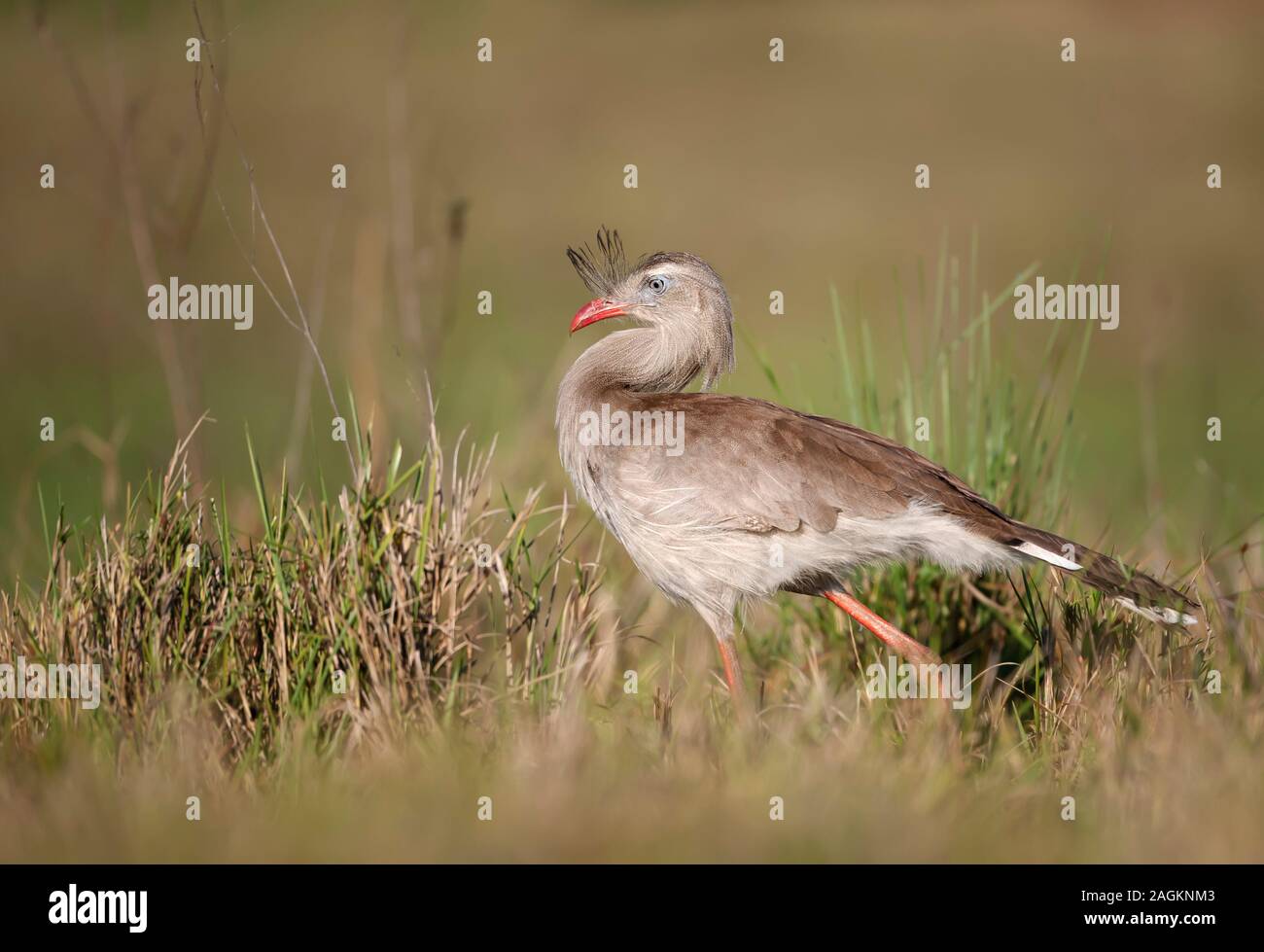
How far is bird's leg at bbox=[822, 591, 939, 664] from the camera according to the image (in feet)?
14.6

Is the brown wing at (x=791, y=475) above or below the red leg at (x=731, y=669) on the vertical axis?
above

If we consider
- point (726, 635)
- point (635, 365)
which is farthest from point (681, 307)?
point (726, 635)

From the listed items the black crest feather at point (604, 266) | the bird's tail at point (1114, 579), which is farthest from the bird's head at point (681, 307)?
the bird's tail at point (1114, 579)

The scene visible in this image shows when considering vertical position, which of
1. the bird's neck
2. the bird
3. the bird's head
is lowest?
the bird

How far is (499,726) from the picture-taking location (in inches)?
147

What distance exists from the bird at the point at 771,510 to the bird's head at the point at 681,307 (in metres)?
0.30

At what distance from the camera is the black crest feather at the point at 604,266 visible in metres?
5.20

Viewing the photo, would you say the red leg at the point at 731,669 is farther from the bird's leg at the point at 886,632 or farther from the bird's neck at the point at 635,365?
the bird's neck at the point at 635,365

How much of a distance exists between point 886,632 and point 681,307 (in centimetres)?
144

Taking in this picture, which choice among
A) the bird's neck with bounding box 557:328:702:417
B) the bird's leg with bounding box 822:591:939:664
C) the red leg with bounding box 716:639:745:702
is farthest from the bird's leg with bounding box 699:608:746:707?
the bird's neck with bounding box 557:328:702:417

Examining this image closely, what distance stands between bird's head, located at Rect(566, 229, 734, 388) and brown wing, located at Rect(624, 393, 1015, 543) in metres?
0.48

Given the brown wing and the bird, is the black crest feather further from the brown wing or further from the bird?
the brown wing

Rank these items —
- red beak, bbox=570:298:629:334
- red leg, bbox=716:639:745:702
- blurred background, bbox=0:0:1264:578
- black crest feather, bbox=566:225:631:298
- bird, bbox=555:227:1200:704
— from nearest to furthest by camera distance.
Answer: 1. bird, bbox=555:227:1200:704
2. red leg, bbox=716:639:745:702
3. red beak, bbox=570:298:629:334
4. black crest feather, bbox=566:225:631:298
5. blurred background, bbox=0:0:1264:578

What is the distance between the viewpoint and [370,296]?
6422mm
